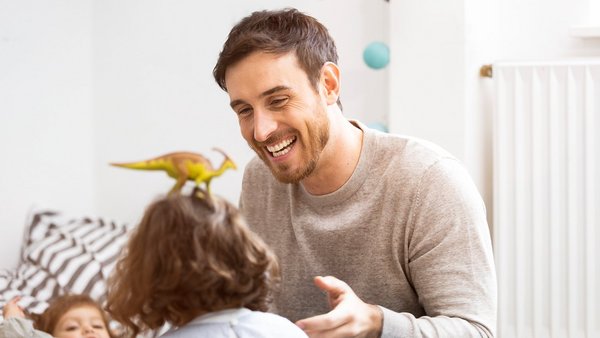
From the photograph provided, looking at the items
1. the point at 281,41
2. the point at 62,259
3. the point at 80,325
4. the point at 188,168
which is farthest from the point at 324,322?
the point at 62,259

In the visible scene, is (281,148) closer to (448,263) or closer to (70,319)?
Result: (448,263)

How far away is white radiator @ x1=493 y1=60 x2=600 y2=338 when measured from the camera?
241cm

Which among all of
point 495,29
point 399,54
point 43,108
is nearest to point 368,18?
point 399,54

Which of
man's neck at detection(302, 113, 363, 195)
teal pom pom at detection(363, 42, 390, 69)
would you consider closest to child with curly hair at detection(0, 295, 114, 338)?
man's neck at detection(302, 113, 363, 195)

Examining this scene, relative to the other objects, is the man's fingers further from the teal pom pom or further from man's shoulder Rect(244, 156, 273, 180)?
the teal pom pom

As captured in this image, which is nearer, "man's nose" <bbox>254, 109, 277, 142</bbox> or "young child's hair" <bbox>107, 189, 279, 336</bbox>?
"young child's hair" <bbox>107, 189, 279, 336</bbox>

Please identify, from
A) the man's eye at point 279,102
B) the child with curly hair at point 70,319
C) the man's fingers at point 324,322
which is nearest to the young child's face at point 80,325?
the child with curly hair at point 70,319

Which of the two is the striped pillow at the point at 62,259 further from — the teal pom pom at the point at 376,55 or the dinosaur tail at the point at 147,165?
the dinosaur tail at the point at 147,165

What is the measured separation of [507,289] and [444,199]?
3.47 ft

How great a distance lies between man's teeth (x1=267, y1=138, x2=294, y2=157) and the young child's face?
0.72 meters

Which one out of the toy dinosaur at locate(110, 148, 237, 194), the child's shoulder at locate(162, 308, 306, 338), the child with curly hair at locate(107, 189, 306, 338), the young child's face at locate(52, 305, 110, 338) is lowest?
the young child's face at locate(52, 305, 110, 338)

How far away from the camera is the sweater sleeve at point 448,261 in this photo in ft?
4.70

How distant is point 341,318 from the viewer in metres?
1.27

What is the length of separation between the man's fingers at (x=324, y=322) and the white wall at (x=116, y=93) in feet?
4.84
